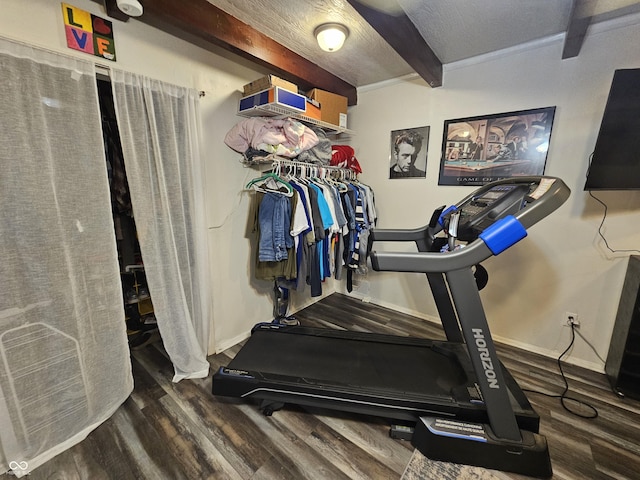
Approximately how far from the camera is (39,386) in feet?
4.24

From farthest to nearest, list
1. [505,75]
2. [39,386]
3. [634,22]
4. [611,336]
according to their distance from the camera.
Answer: [505,75] → [611,336] → [634,22] → [39,386]

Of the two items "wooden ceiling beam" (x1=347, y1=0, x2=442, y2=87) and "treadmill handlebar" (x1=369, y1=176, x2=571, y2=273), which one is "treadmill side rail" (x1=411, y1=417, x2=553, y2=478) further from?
"wooden ceiling beam" (x1=347, y1=0, x2=442, y2=87)

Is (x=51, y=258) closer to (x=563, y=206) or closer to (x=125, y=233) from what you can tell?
(x=125, y=233)

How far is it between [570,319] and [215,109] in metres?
3.15

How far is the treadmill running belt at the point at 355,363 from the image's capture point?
151 cm

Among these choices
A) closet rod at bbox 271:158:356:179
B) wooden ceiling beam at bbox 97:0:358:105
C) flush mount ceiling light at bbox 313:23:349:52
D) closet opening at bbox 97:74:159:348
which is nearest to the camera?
wooden ceiling beam at bbox 97:0:358:105

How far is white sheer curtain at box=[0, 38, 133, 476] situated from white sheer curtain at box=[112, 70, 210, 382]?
0.15 metres

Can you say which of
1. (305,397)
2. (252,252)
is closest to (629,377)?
(305,397)

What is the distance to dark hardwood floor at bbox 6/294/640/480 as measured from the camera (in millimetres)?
1262

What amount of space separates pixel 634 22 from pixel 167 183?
308 cm

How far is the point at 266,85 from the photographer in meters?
1.85

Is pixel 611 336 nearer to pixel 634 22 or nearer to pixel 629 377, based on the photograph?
pixel 629 377

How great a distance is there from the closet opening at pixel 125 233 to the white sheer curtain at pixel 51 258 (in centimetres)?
36

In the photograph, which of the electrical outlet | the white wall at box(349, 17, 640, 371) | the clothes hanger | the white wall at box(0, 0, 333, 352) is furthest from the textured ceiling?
the electrical outlet
